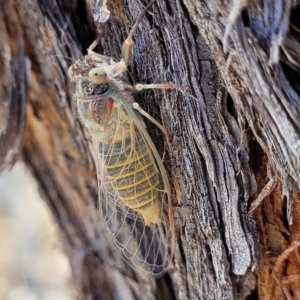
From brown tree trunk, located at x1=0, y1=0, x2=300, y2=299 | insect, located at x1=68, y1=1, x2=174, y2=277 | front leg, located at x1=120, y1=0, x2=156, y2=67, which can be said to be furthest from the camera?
insect, located at x1=68, y1=1, x2=174, y2=277

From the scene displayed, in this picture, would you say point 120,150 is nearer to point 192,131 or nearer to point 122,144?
point 122,144

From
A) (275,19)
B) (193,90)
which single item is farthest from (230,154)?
(275,19)

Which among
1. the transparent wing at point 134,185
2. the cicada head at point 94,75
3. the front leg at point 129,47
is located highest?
the front leg at point 129,47

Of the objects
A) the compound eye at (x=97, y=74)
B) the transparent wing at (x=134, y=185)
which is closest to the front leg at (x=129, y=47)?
the compound eye at (x=97, y=74)

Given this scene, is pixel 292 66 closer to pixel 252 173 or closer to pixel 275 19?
pixel 275 19

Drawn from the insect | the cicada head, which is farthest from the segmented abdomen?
the cicada head

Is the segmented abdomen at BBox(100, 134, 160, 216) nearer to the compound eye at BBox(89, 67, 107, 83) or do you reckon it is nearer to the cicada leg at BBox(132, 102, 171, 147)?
the cicada leg at BBox(132, 102, 171, 147)

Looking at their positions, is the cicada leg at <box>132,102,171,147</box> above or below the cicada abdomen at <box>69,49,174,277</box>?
above

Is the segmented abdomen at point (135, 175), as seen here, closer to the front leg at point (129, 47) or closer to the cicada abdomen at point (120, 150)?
the cicada abdomen at point (120, 150)
